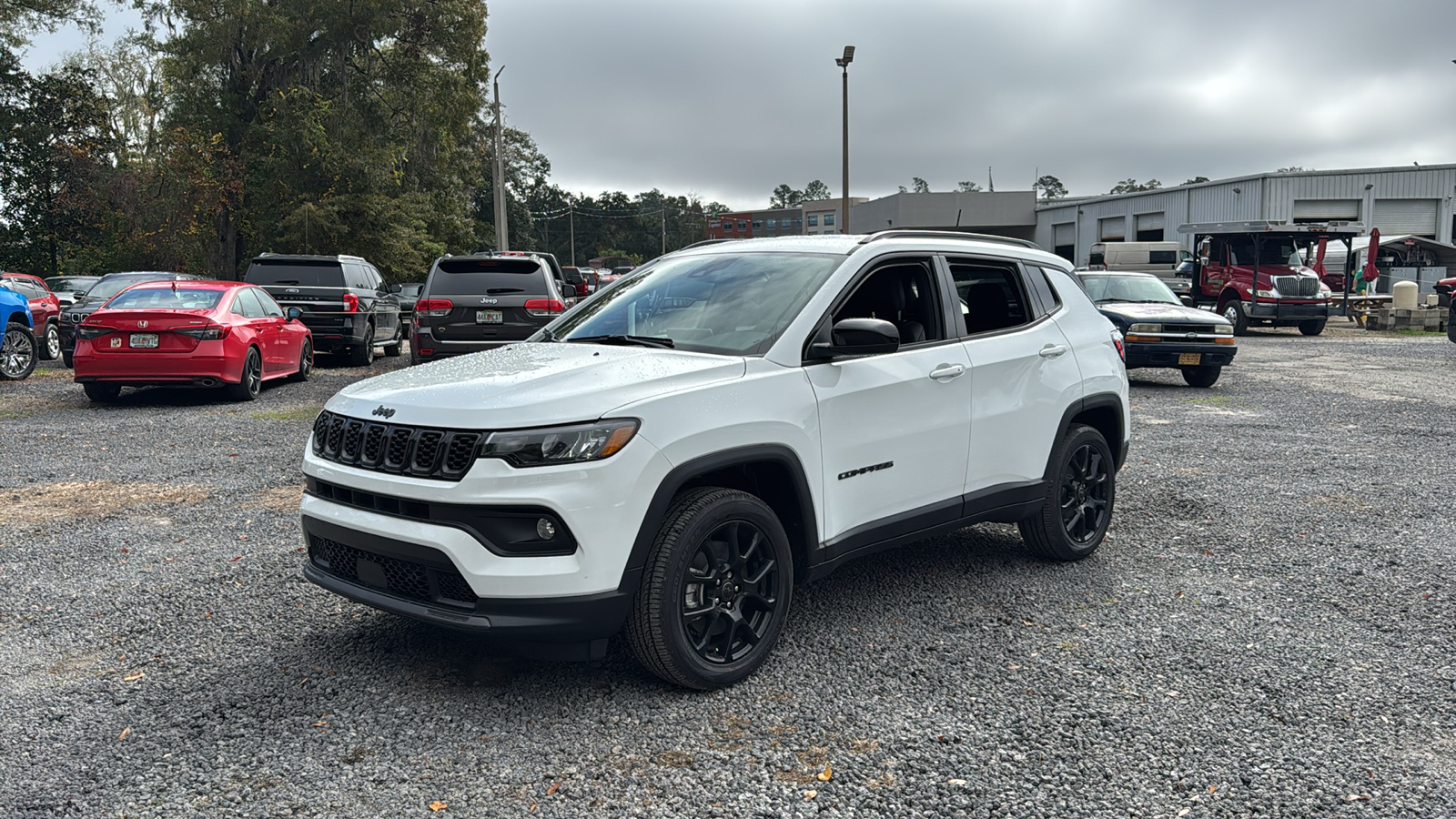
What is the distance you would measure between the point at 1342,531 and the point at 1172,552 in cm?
130

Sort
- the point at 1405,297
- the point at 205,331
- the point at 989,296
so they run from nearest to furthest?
the point at 989,296 < the point at 205,331 < the point at 1405,297

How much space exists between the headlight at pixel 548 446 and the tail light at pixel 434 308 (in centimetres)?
992

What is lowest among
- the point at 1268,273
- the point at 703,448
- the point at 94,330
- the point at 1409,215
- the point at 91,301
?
the point at 703,448

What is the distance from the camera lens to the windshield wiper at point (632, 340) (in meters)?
4.45

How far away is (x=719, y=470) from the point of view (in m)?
3.96

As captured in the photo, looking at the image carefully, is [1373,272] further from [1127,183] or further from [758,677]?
[1127,183]

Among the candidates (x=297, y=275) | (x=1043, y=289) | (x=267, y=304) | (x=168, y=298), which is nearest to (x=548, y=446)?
(x=1043, y=289)

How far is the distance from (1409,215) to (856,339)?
55386mm

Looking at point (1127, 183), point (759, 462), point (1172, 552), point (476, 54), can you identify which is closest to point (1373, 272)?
point (476, 54)

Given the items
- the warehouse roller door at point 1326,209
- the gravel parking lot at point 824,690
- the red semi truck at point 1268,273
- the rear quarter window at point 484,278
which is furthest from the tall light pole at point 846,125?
the warehouse roller door at point 1326,209

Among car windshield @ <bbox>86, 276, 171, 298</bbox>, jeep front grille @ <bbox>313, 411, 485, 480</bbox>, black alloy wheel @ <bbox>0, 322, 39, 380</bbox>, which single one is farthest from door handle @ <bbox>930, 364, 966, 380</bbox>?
car windshield @ <bbox>86, 276, 171, 298</bbox>

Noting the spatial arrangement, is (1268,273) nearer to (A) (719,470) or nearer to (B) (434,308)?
(B) (434,308)

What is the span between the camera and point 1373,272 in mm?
33188

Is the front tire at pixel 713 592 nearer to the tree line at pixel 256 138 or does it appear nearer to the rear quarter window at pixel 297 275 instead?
Result: the rear quarter window at pixel 297 275
